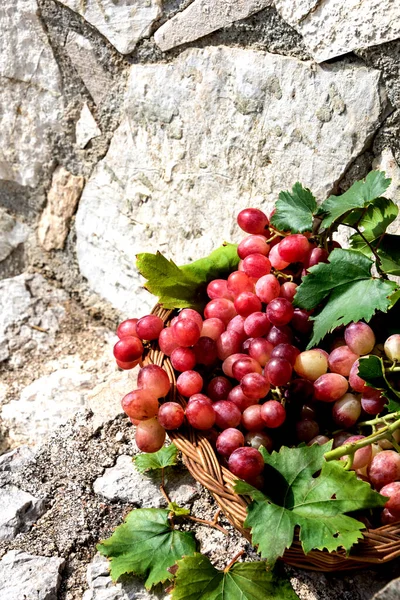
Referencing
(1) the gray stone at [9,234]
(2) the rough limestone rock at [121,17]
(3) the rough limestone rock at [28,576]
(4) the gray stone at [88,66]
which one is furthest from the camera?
(1) the gray stone at [9,234]

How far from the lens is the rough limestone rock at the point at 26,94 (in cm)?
161

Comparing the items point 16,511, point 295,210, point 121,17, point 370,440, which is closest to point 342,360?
point 370,440

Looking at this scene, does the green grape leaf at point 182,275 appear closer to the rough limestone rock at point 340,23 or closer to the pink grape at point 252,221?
the pink grape at point 252,221

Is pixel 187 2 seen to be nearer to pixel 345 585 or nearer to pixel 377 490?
pixel 377 490

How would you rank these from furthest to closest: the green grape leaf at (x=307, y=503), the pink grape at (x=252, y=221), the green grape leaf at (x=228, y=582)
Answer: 1. the pink grape at (x=252, y=221)
2. the green grape leaf at (x=228, y=582)
3. the green grape leaf at (x=307, y=503)

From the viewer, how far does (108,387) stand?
4.99 ft

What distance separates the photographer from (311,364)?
3.44 feet

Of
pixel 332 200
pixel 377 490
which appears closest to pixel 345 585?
pixel 377 490

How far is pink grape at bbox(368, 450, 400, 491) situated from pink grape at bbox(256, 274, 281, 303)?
0.30m

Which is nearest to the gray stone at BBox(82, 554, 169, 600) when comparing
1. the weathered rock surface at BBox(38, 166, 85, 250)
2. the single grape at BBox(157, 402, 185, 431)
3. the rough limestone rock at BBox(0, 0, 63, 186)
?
the single grape at BBox(157, 402, 185, 431)

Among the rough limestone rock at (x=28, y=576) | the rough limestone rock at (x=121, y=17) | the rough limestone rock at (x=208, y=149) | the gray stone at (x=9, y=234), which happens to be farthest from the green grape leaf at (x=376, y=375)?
the gray stone at (x=9, y=234)

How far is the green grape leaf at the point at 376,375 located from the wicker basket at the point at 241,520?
0.55 ft

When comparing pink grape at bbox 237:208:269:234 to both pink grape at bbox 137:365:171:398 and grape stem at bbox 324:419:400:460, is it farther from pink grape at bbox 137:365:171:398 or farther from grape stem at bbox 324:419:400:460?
grape stem at bbox 324:419:400:460

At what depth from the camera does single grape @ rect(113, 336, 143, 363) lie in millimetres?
1173
